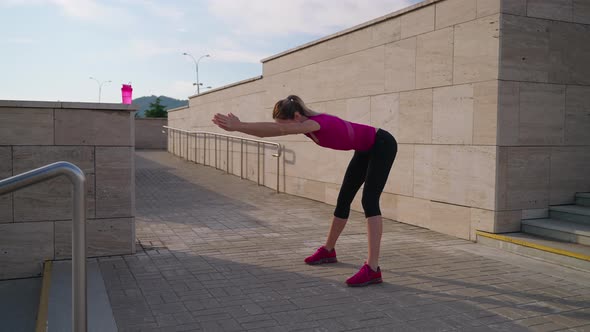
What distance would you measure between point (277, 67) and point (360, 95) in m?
3.46

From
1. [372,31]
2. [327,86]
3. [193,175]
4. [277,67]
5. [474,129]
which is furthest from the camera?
[193,175]

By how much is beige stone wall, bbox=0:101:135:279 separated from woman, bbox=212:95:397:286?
1935 mm

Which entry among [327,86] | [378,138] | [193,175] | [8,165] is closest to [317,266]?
[378,138]

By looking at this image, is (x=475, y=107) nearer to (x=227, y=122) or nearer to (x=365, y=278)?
(x=365, y=278)

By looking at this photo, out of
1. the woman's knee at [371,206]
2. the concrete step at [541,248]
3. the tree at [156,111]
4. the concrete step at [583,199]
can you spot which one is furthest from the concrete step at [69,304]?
the tree at [156,111]

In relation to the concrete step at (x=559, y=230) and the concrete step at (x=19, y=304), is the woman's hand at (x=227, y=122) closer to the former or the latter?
the concrete step at (x=19, y=304)

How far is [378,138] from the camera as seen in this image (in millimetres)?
4707

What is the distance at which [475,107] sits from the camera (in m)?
6.38

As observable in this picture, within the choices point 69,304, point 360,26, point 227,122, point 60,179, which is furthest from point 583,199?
point 60,179

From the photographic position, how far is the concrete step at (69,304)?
349 centimetres

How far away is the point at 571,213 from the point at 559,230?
538 millimetres

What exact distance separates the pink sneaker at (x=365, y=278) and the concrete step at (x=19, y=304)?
2.56 meters

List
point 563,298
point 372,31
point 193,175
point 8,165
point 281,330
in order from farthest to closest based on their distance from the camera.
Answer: point 193,175, point 372,31, point 8,165, point 563,298, point 281,330

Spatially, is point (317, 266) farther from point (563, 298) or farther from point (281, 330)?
point (563, 298)
